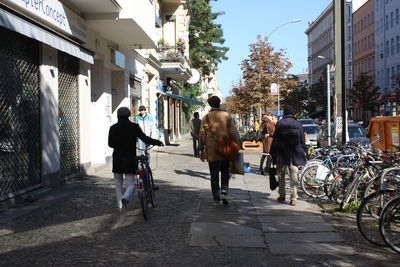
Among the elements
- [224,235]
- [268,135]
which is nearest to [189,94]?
[268,135]

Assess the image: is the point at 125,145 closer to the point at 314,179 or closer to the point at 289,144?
the point at 289,144

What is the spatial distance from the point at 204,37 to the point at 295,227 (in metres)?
38.0

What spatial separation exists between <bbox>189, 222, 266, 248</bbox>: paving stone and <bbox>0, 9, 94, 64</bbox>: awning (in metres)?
4.11

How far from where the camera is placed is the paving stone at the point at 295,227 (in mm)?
7168

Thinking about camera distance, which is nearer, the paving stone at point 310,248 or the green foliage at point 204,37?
the paving stone at point 310,248

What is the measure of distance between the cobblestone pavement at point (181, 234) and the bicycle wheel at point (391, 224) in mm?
155

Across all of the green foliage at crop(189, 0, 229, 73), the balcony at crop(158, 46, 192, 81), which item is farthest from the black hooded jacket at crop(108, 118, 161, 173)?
the green foliage at crop(189, 0, 229, 73)

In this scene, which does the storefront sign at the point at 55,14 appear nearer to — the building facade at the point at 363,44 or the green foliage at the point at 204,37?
the green foliage at the point at 204,37

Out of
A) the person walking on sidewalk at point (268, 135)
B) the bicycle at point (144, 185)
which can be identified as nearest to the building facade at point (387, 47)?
the person walking on sidewalk at point (268, 135)

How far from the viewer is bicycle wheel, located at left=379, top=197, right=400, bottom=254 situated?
5.85 meters

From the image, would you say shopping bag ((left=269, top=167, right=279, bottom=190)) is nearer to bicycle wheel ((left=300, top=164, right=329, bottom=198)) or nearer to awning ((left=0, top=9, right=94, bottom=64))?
bicycle wheel ((left=300, top=164, right=329, bottom=198))

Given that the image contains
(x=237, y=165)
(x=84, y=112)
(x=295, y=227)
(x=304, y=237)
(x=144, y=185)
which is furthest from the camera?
(x=84, y=112)

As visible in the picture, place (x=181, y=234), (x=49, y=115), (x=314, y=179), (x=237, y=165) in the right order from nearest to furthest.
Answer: (x=181, y=234) → (x=237, y=165) → (x=314, y=179) → (x=49, y=115)

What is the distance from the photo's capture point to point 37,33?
9.09 meters
